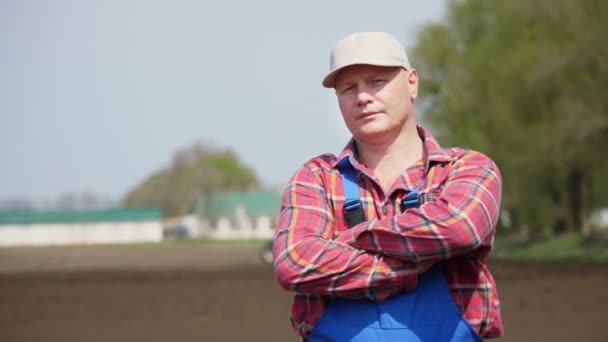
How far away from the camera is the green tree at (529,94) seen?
1168 inches

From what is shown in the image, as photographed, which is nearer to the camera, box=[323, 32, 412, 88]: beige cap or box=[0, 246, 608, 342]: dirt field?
box=[323, 32, 412, 88]: beige cap

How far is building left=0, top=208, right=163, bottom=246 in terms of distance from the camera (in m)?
97.8

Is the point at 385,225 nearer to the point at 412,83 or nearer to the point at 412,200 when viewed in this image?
the point at 412,200

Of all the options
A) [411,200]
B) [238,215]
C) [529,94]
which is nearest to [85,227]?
[238,215]

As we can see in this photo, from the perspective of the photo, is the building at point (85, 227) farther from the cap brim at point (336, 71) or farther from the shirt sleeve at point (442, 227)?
the shirt sleeve at point (442, 227)

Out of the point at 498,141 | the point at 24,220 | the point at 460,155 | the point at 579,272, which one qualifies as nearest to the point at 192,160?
the point at 24,220

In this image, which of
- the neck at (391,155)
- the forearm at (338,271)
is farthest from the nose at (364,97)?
the forearm at (338,271)

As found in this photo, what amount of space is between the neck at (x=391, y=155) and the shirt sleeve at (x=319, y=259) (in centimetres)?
14

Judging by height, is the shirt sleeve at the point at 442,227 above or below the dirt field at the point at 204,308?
above

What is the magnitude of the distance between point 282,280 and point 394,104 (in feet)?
1.65

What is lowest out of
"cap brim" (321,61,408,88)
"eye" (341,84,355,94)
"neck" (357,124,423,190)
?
"neck" (357,124,423,190)

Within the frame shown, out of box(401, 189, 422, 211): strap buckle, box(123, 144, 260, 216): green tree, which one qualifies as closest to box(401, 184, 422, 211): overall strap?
box(401, 189, 422, 211): strap buckle

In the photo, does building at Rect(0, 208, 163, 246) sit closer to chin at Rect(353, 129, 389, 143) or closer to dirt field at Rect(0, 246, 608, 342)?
dirt field at Rect(0, 246, 608, 342)

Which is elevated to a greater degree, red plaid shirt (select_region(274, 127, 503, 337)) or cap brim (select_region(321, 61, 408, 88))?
cap brim (select_region(321, 61, 408, 88))
